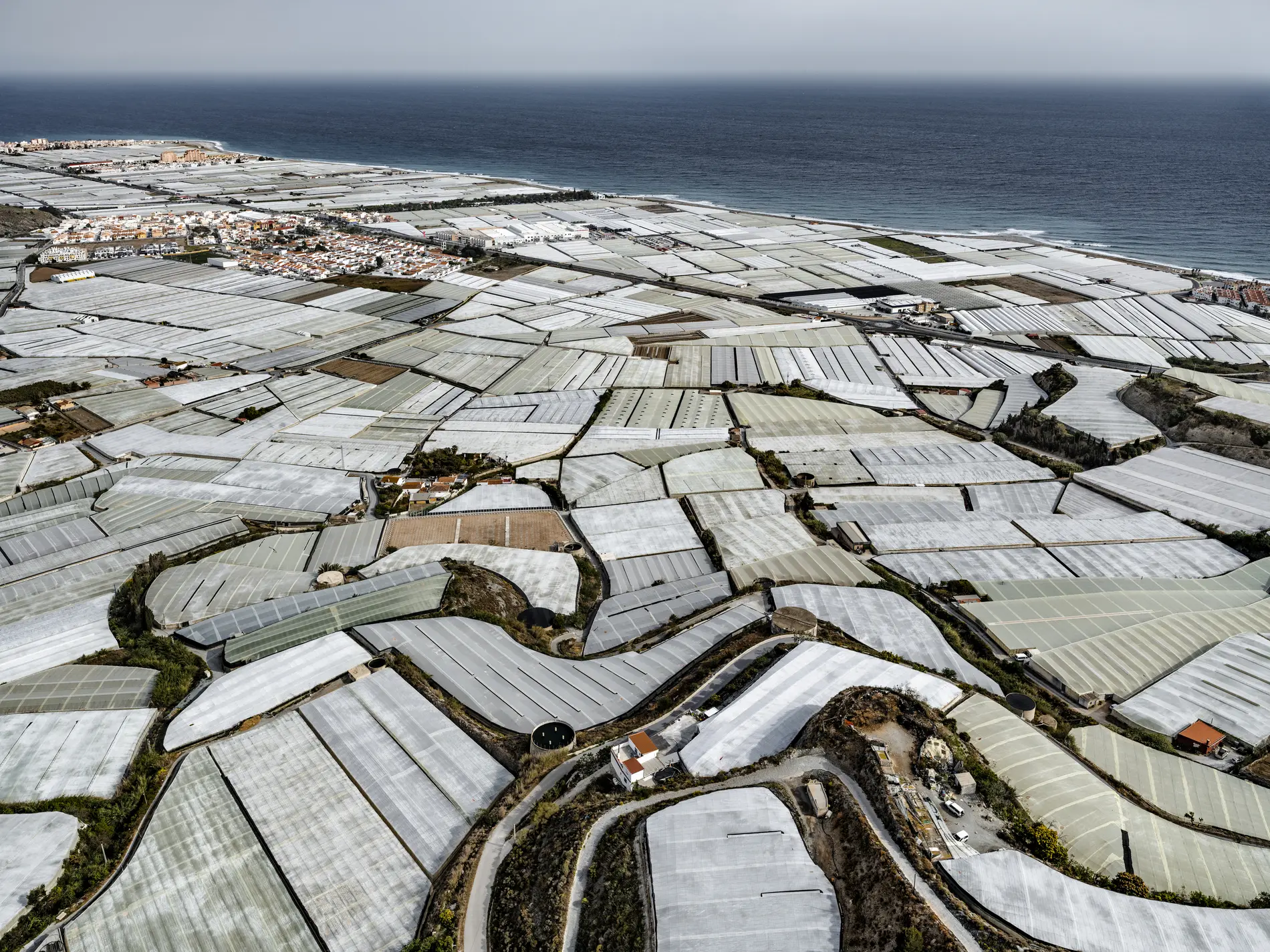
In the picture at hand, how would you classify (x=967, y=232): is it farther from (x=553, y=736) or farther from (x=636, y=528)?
(x=553, y=736)

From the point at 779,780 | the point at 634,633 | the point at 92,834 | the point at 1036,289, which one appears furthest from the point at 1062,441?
the point at 92,834

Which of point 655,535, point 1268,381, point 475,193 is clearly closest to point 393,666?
point 655,535

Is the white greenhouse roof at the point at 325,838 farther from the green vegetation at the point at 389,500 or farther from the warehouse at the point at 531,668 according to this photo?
the green vegetation at the point at 389,500

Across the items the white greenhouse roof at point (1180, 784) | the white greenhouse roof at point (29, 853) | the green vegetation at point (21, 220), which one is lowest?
the white greenhouse roof at point (29, 853)

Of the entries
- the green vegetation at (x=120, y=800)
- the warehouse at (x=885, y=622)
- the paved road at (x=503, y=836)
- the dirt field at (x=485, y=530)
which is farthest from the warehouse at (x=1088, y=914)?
the dirt field at (x=485, y=530)

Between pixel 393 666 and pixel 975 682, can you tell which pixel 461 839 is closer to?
pixel 393 666
